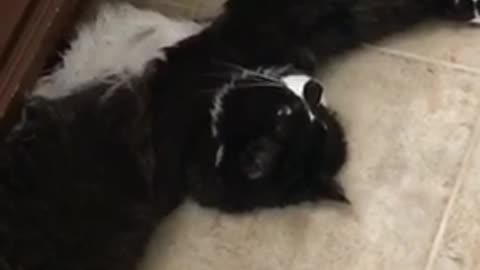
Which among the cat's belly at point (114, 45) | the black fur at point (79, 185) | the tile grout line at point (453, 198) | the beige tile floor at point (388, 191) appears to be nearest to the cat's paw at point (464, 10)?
the beige tile floor at point (388, 191)

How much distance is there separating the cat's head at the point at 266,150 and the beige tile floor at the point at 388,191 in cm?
3

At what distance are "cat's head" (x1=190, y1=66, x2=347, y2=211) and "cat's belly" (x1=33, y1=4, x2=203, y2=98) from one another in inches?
5.0

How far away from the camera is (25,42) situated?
133 centimetres

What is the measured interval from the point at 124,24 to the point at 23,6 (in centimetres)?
20

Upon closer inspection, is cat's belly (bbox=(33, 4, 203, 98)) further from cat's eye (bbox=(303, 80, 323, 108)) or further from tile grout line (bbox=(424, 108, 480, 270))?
tile grout line (bbox=(424, 108, 480, 270))

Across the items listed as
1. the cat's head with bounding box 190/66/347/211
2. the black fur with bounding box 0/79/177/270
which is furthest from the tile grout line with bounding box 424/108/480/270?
the black fur with bounding box 0/79/177/270

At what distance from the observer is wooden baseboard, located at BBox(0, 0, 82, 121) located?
1.29 meters

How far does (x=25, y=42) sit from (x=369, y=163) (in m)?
0.45

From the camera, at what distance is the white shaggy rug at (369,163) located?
1346mm

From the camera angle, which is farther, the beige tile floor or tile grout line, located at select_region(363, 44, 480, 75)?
tile grout line, located at select_region(363, 44, 480, 75)

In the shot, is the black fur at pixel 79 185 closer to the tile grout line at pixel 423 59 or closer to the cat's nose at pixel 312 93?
the cat's nose at pixel 312 93

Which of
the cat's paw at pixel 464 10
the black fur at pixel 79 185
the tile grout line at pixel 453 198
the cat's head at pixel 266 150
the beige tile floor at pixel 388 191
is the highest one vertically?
the black fur at pixel 79 185

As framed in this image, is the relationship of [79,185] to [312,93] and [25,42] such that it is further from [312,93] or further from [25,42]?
[312,93]

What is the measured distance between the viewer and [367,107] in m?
1.46
